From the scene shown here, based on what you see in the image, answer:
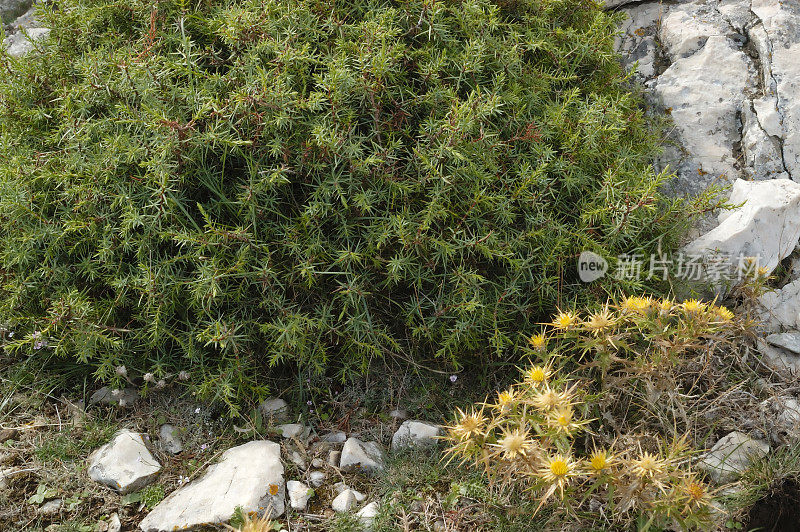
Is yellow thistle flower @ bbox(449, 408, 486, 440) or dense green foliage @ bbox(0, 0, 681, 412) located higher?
dense green foliage @ bbox(0, 0, 681, 412)

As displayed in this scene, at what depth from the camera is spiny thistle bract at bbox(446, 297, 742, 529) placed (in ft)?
6.71

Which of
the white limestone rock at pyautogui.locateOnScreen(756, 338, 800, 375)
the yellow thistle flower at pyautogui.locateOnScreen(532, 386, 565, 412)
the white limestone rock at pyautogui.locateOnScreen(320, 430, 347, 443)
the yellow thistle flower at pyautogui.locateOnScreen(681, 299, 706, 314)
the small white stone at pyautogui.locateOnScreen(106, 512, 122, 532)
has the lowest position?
the white limestone rock at pyautogui.locateOnScreen(756, 338, 800, 375)

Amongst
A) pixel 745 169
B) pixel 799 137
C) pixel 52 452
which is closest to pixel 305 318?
pixel 52 452

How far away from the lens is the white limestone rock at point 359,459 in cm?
272

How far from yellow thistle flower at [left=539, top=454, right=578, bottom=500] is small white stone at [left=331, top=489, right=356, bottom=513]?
895mm

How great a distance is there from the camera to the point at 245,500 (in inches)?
97.0

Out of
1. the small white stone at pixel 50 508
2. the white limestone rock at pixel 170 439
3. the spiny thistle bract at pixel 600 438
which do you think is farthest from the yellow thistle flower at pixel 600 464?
the small white stone at pixel 50 508

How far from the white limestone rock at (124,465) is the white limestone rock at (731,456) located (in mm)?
2350

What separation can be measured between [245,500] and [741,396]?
2271 millimetres

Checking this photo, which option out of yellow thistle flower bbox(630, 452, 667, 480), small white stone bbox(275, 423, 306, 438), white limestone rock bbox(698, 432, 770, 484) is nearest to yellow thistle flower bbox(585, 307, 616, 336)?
yellow thistle flower bbox(630, 452, 667, 480)

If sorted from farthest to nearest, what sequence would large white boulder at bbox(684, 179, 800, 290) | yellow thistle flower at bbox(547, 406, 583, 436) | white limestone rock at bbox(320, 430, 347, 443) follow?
large white boulder at bbox(684, 179, 800, 290) < white limestone rock at bbox(320, 430, 347, 443) < yellow thistle flower at bbox(547, 406, 583, 436)

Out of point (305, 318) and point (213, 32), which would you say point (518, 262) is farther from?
point (213, 32)

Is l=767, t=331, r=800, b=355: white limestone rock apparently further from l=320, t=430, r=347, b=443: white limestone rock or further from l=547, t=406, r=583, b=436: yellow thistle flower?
l=320, t=430, r=347, b=443: white limestone rock

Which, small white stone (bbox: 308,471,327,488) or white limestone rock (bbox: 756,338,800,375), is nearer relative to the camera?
small white stone (bbox: 308,471,327,488)
